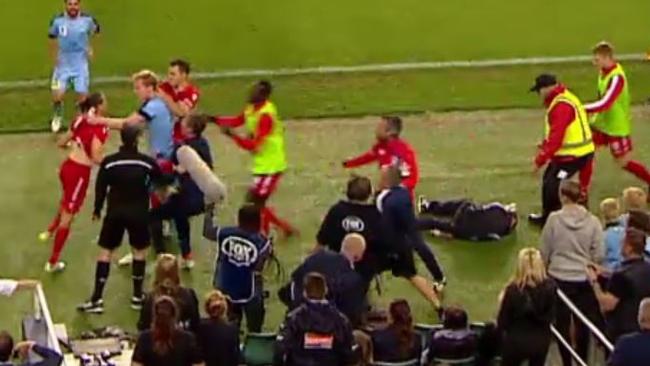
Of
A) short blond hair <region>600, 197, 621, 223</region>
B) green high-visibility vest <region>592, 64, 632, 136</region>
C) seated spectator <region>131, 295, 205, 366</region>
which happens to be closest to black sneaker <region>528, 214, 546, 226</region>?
green high-visibility vest <region>592, 64, 632, 136</region>

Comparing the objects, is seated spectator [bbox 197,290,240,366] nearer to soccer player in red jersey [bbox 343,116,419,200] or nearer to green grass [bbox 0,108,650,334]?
green grass [bbox 0,108,650,334]

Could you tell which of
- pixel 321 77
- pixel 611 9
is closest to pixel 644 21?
pixel 611 9

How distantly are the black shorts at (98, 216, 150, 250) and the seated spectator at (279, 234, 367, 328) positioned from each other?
2.16m

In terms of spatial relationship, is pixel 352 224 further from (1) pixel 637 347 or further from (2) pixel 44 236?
(2) pixel 44 236

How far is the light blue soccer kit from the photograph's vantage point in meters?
19.1

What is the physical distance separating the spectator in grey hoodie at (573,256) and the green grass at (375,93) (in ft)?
24.9

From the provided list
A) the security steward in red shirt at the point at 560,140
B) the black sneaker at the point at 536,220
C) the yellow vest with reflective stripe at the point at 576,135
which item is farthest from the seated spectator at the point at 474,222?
the yellow vest with reflective stripe at the point at 576,135

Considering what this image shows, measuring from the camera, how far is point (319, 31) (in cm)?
2423

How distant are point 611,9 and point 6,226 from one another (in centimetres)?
1238

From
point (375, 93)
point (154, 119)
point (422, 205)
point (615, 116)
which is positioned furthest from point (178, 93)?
point (375, 93)

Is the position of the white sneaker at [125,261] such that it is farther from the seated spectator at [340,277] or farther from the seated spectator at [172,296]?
the seated spectator at [172,296]

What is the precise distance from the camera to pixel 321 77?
22.0 meters

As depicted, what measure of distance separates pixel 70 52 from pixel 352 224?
7.19m

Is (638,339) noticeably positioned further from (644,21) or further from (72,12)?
(644,21)
